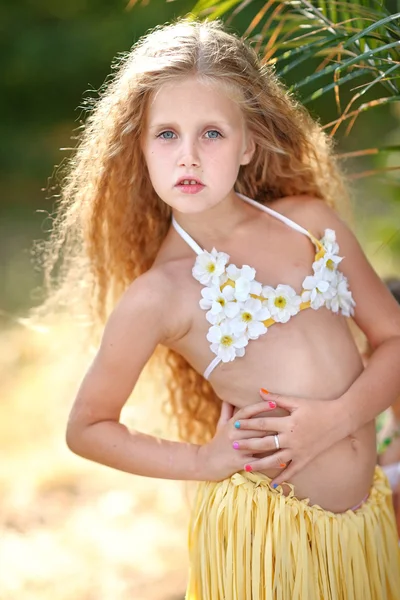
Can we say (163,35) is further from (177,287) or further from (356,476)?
(356,476)

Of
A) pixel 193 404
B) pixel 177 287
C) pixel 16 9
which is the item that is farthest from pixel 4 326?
pixel 16 9

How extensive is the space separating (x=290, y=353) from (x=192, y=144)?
0.43m

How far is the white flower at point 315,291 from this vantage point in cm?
168

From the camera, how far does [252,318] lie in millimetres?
1644

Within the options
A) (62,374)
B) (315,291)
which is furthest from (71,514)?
(315,291)

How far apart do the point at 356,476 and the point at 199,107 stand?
2.48ft

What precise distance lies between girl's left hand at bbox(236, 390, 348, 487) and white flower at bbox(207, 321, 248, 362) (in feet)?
0.31

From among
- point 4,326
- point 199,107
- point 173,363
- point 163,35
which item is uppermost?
point 4,326

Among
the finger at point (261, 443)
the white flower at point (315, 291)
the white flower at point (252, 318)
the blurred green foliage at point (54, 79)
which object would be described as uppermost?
the blurred green foliage at point (54, 79)

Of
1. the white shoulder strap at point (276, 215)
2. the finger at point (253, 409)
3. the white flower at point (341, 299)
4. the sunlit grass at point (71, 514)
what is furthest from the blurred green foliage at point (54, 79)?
the finger at point (253, 409)

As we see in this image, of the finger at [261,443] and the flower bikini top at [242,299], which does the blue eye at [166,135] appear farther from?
the finger at [261,443]

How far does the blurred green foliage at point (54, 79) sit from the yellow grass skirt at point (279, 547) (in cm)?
324

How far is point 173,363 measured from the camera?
1912 mm

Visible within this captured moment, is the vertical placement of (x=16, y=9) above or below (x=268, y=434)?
above
